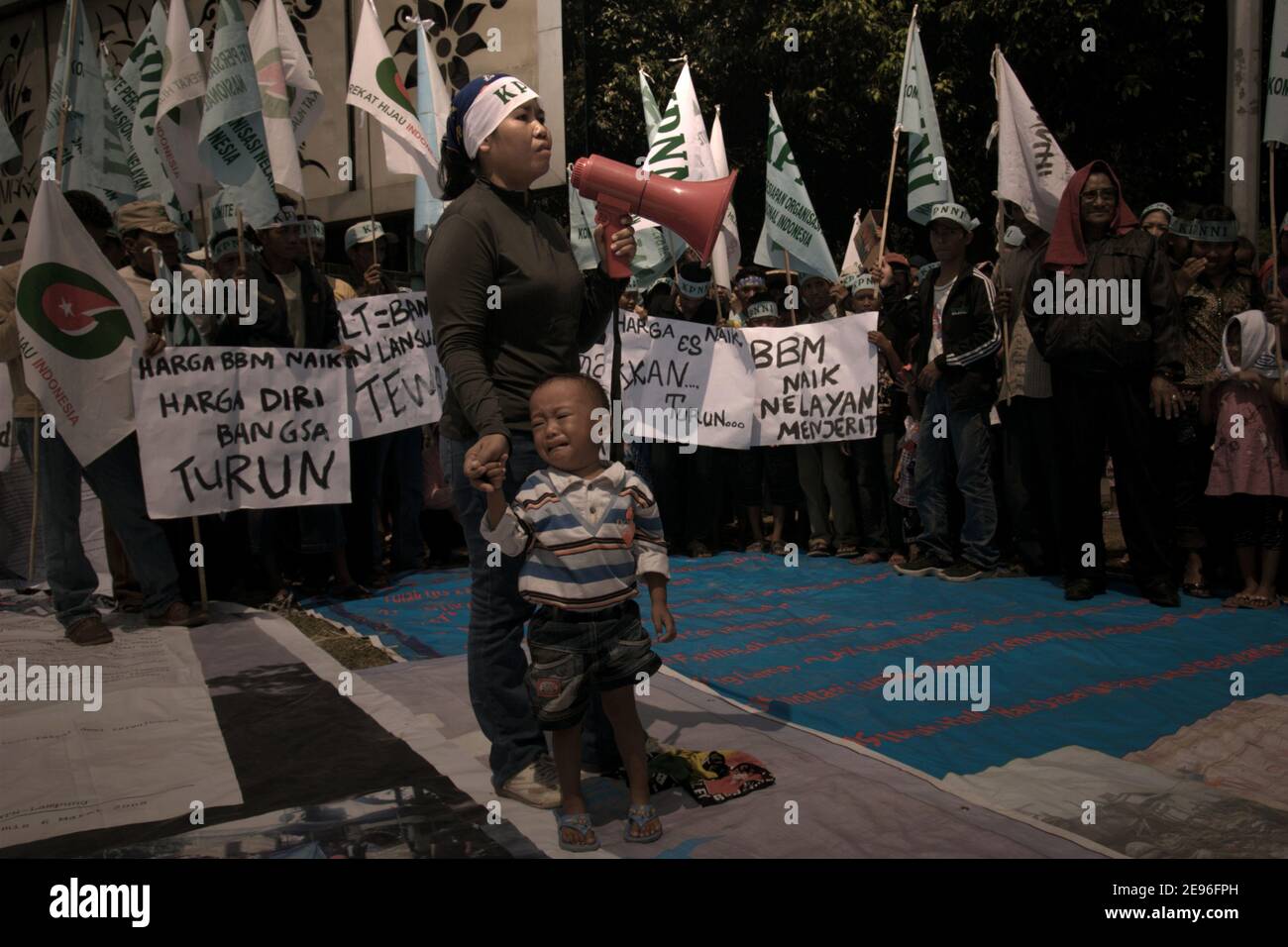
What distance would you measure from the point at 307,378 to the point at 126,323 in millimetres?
1125

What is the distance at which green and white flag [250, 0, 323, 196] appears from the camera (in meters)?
6.98

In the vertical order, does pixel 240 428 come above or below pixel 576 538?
above

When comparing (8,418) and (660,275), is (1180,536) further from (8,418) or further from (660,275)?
(8,418)

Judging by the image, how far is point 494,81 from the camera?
3.21m

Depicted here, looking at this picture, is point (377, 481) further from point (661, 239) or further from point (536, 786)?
point (536, 786)

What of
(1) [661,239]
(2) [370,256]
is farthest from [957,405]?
(2) [370,256]

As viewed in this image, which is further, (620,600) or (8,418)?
(8,418)

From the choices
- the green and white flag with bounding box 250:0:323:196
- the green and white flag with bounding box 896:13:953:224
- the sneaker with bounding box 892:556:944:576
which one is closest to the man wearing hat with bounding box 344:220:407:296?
the green and white flag with bounding box 250:0:323:196

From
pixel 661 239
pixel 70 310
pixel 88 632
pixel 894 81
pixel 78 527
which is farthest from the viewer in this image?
pixel 894 81

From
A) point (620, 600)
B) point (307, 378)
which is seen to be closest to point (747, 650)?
point (620, 600)

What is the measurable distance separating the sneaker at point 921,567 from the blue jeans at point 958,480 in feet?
0.19

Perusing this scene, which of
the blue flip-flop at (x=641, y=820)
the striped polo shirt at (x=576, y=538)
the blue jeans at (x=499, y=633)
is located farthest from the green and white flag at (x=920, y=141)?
the blue flip-flop at (x=641, y=820)

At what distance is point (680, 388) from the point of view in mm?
8055

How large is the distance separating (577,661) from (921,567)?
4.53 metres
